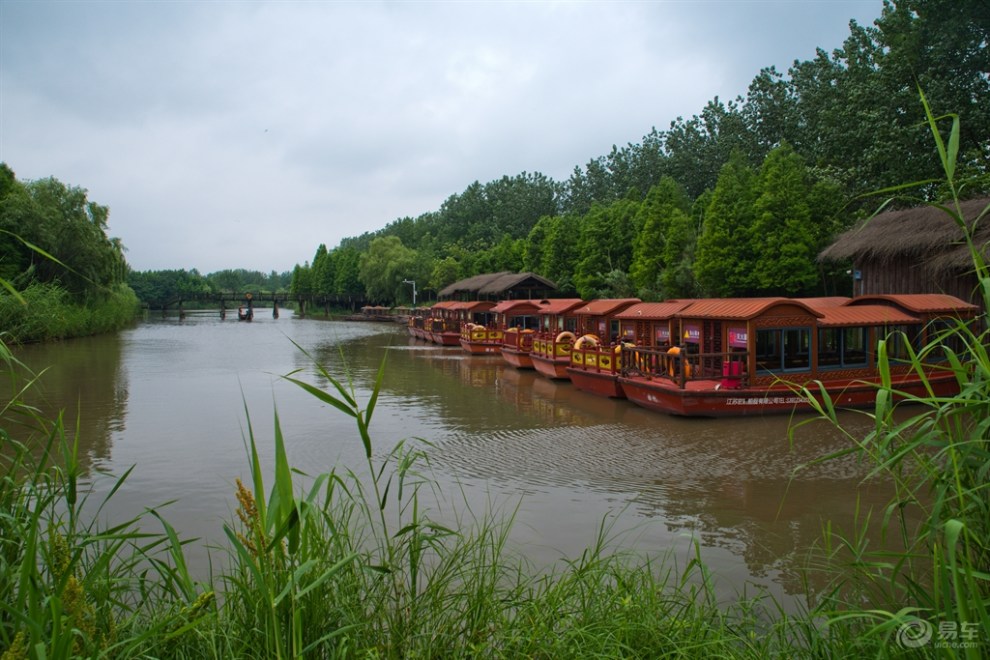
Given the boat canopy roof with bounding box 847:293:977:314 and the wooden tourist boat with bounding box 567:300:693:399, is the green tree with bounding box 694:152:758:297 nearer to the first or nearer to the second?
the wooden tourist boat with bounding box 567:300:693:399

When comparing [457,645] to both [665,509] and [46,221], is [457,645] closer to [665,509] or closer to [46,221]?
[665,509]

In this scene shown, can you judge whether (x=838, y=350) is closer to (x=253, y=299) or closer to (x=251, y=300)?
(x=251, y=300)

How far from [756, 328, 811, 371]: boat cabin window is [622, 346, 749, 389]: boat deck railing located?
64 cm

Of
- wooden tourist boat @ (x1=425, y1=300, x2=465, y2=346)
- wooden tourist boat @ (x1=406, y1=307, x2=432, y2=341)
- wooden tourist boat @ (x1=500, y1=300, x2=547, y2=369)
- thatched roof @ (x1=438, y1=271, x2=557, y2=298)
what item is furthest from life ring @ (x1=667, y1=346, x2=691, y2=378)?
wooden tourist boat @ (x1=406, y1=307, x2=432, y2=341)

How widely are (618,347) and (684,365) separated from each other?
9.68 ft

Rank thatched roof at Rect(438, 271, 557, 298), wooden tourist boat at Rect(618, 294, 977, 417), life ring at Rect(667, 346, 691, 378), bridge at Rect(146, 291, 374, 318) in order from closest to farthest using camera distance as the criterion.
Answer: wooden tourist boat at Rect(618, 294, 977, 417), life ring at Rect(667, 346, 691, 378), thatched roof at Rect(438, 271, 557, 298), bridge at Rect(146, 291, 374, 318)

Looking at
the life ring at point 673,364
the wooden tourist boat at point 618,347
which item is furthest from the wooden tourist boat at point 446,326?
the life ring at point 673,364

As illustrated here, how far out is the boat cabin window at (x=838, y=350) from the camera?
44.5ft

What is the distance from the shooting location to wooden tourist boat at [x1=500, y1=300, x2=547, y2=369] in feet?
74.2

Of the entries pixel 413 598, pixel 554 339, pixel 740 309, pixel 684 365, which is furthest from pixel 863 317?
pixel 413 598

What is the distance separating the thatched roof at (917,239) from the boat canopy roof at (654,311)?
4.15 m

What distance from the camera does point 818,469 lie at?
905 centimetres

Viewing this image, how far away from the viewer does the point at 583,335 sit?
64.6 ft

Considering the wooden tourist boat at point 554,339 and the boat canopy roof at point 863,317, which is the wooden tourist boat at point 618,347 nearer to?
the wooden tourist boat at point 554,339
